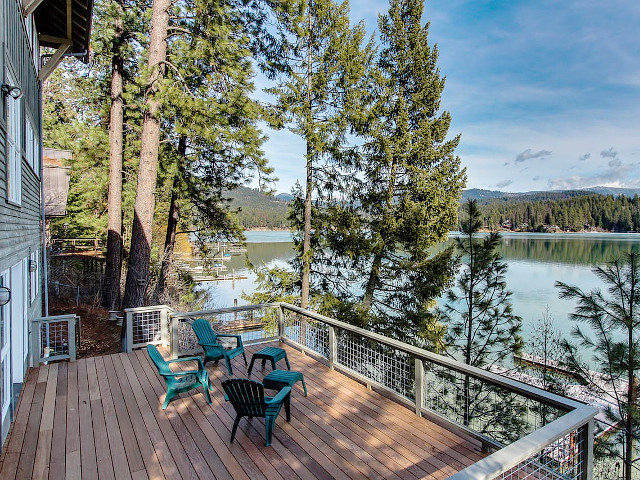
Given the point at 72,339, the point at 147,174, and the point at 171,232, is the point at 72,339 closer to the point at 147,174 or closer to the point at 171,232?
the point at 147,174

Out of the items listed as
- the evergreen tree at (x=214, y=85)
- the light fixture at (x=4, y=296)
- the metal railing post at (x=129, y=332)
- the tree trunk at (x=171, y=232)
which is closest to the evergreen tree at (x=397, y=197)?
the evergreen tree at (x=214, y=85)

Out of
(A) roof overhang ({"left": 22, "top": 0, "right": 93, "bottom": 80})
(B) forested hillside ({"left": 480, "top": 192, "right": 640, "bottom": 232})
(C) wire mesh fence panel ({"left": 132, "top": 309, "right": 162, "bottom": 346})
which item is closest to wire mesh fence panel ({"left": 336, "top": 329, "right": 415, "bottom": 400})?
(C) wire mesh fence panel ({"left": 132, "top": 309, "right": 162, "bottom": 346})

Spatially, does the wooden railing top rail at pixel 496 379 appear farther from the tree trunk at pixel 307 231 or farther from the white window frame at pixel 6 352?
the tree trunk at pixel 307 231

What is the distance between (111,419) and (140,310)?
2.60 m

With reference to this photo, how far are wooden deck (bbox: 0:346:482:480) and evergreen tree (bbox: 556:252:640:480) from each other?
3.89 m

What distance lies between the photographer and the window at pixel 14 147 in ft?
12.5

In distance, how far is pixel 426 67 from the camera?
10836mm

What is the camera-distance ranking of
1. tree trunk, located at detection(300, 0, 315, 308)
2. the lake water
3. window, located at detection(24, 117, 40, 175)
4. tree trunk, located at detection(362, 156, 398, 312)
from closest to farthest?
window, located at detection(24, 117, 40, 175) < tree trunk, located at detection(362, 156, 398, 312) < tree trunk, located at detection(300, 0, 315, 308) < the lake water

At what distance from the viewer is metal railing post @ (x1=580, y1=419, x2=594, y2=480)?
2.33 meters

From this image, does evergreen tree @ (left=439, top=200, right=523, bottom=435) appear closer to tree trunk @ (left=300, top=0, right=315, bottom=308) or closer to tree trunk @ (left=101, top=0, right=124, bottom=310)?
tree trunk @ (left=300, top=0, right=315, bottom=308)

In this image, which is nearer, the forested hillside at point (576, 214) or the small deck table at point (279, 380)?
the small deck table at point (279, 380)

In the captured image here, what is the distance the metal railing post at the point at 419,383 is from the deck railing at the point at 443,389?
0.01m

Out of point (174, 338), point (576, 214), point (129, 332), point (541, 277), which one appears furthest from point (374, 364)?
point (576, 214)

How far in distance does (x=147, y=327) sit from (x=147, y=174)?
3239 mm
